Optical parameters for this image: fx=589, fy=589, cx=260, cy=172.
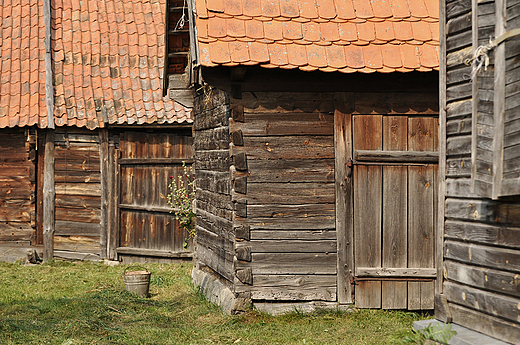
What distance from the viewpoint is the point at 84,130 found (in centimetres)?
1131

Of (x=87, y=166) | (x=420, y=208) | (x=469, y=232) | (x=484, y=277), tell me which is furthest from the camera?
(x=87, y=166)

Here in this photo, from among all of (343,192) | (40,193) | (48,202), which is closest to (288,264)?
(343,192)

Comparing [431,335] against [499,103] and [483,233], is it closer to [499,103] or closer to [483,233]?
[483,233]

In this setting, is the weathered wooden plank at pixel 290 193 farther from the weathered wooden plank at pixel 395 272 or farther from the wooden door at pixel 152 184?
the wooden door at pixel 152 184

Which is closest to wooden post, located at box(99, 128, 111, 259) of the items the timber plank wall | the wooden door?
the wooden door

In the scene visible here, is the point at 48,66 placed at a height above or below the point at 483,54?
above

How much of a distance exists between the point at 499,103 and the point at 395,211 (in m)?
3.02

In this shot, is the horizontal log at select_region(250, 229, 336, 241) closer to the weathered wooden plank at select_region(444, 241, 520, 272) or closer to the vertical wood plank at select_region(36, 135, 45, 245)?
the weathered wooden plank at select_region(444, 241, 520, 272)

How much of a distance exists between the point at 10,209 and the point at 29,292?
3.11m

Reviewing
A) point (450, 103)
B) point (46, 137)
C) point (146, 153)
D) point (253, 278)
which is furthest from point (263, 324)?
point (46, 137)

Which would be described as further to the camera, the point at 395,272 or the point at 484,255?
the point at 395,272

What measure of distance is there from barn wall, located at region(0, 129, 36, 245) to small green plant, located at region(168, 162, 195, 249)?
2684 mm

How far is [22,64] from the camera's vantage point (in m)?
11.8

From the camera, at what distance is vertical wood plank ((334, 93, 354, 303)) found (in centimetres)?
694
